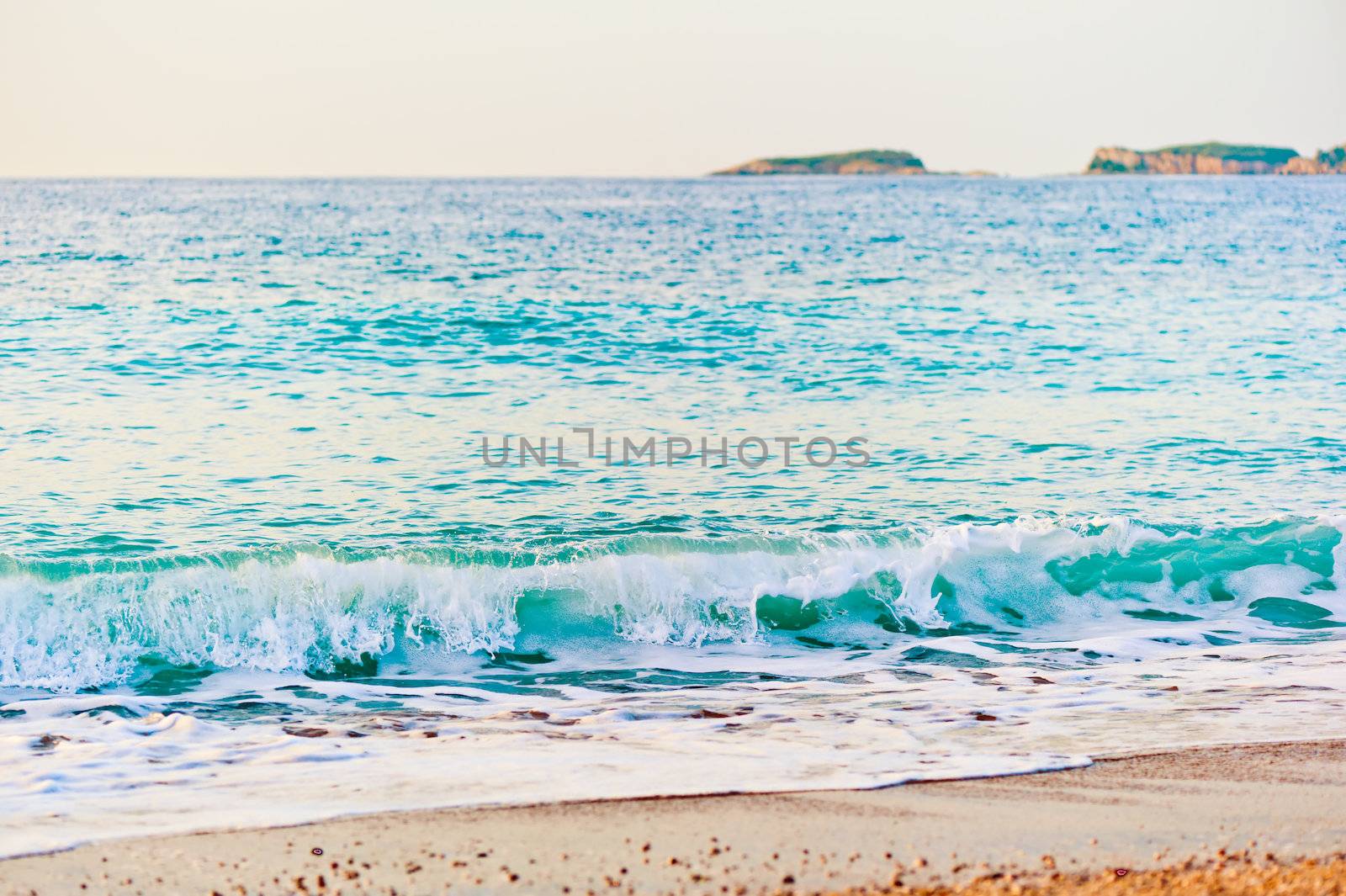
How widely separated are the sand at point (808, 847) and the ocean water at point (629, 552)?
10.7 inches

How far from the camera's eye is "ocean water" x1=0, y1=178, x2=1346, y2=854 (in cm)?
641

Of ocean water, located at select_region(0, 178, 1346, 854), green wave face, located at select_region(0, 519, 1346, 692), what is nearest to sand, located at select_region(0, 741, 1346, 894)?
ocean water, located at select_region(0, 178, 1346, 854)

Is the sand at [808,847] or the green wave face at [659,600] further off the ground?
the sand at [808,847]

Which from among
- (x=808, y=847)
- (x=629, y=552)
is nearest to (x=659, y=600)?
(x=629, y=552)

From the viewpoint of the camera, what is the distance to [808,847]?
4891 mm

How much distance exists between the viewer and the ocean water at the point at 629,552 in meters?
6.41

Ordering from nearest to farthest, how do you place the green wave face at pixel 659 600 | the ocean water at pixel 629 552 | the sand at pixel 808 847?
the sand at pixel 808 847, the ocean water at pixel 629 552, the green wave face at pixel 659 600

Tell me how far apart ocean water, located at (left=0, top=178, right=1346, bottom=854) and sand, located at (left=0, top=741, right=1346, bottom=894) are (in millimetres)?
271

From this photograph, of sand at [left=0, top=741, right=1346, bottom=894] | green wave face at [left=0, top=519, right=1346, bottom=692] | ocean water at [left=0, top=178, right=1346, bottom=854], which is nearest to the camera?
sand at [left=0, top=741, right=1346, bottom=894]

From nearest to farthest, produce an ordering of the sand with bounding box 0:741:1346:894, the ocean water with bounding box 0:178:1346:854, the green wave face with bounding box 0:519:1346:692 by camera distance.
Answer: the sand with bounding box 0:741:1346:894, the ocean water with bounding box 0:178:1346:854, the green wave face with bounding box 0:519:1346:692

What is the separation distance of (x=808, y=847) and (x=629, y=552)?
5624 millimetres

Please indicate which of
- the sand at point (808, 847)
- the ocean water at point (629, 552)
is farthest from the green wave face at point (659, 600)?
the sand at point (808, 847)

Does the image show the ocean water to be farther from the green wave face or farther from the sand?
the sand

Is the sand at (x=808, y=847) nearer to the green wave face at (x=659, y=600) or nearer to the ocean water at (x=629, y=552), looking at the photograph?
the ocean water at (x=629, y=552)
